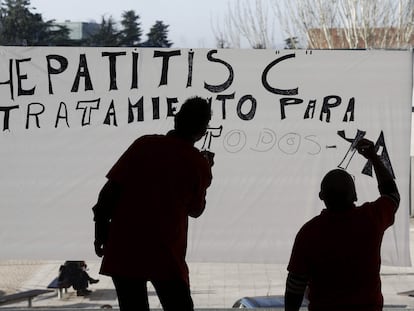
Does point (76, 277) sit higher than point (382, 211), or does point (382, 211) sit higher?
point (382, 211)

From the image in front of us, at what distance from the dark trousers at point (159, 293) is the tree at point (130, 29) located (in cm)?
4277

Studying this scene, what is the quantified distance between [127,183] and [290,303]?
730mm

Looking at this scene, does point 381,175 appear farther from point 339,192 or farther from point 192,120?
point 192,120

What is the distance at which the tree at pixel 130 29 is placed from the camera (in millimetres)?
45188

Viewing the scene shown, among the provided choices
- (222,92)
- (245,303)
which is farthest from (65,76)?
(245,303)

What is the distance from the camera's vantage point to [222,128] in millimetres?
4766

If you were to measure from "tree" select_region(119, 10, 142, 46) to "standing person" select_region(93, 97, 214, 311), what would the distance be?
140 ft

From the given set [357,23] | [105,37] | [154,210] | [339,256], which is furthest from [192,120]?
[105,37]

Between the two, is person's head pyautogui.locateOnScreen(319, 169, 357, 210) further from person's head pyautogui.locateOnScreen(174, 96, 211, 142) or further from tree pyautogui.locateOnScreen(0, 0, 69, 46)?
tree pyautogui.locateOnScreen(0, 0, 69, 46)

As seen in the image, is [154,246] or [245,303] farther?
[245,303]

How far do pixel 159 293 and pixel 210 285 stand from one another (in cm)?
969

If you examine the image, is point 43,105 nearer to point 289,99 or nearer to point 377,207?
point 289,99

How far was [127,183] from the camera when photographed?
268cm

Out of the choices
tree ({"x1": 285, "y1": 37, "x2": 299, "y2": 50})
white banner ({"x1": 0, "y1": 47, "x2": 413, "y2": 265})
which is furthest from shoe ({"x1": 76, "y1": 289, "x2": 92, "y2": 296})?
tree ({"x1": 285, "y1": 37, "x2": 299, "y2": 50})
